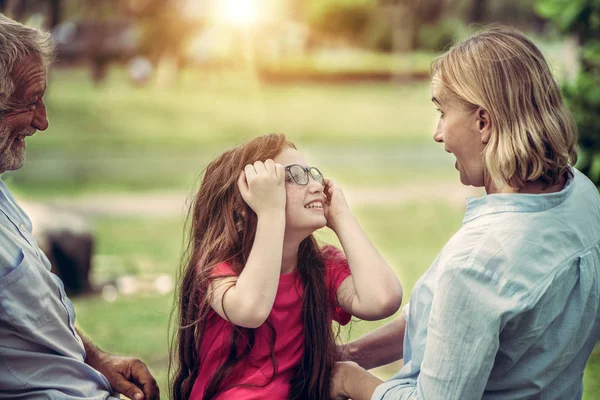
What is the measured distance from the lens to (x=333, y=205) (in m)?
2.34

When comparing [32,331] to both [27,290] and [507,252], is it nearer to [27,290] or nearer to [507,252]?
[27,290]

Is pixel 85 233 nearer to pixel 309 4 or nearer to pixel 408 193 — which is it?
pixel 408 193

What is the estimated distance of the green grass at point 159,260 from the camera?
558 cm

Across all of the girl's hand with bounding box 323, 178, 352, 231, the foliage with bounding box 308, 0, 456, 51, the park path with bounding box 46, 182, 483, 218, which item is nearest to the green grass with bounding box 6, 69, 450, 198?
the park path with bounding box 46, 182, 483, 218

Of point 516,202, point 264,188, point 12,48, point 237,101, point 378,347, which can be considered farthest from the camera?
point 237,101

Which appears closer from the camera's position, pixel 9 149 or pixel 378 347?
pixel 9 149

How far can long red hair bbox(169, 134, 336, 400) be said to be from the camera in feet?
7.29

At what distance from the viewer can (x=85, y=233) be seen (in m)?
6.59

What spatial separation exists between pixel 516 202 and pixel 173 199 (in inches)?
413

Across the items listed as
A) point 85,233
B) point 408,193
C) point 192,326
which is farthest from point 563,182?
point 408,193

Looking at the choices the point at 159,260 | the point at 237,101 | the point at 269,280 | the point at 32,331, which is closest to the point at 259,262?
the point at 269,280

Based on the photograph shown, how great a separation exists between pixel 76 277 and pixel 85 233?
497mm

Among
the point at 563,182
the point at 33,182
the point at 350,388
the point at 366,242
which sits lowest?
the point at 33,182

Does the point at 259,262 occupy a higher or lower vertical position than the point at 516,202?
lower
